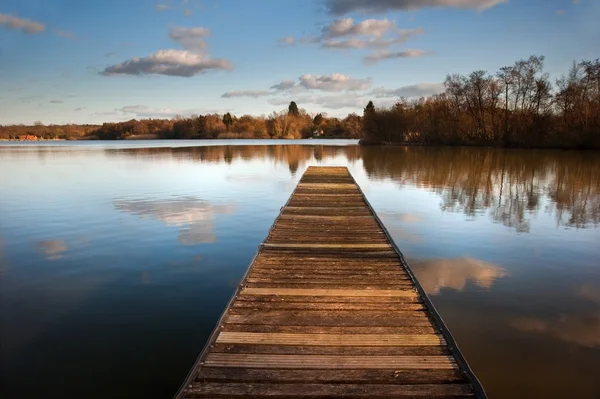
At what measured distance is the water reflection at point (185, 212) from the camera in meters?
9.85

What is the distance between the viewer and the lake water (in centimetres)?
420

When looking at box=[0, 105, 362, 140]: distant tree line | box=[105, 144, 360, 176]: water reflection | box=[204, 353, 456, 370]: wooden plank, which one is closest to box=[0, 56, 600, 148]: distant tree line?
box=[105, 144, 360, 176]: water reflection

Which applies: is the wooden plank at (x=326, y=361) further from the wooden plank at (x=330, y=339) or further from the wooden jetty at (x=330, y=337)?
the wooden plank at (x=330, y=339)

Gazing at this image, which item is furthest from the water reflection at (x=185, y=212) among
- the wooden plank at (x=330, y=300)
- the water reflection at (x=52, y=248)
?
the wooden plank at (x=330, y=300)

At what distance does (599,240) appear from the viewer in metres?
9.35

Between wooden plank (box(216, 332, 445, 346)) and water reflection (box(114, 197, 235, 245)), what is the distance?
5615 millimetres

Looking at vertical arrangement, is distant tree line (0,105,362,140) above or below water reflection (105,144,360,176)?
above

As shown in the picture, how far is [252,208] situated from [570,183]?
14651 millimetres

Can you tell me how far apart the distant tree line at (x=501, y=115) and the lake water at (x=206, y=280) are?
31.1 m

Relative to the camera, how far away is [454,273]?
7109 millimetres

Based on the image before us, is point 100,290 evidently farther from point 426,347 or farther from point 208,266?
point 426,347

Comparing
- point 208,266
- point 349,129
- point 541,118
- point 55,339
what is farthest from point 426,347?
point 349,129

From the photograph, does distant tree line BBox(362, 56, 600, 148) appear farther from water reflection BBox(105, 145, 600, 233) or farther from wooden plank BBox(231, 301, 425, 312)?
wooden plank BBox(231, 301, 425, 312)

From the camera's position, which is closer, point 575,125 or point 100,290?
point 100,290
